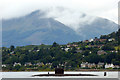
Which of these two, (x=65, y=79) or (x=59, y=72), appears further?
(x=59, y=72)

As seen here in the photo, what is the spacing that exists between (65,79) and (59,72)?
63.6ft

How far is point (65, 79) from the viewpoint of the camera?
109 meters

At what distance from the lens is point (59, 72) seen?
128125 mm
